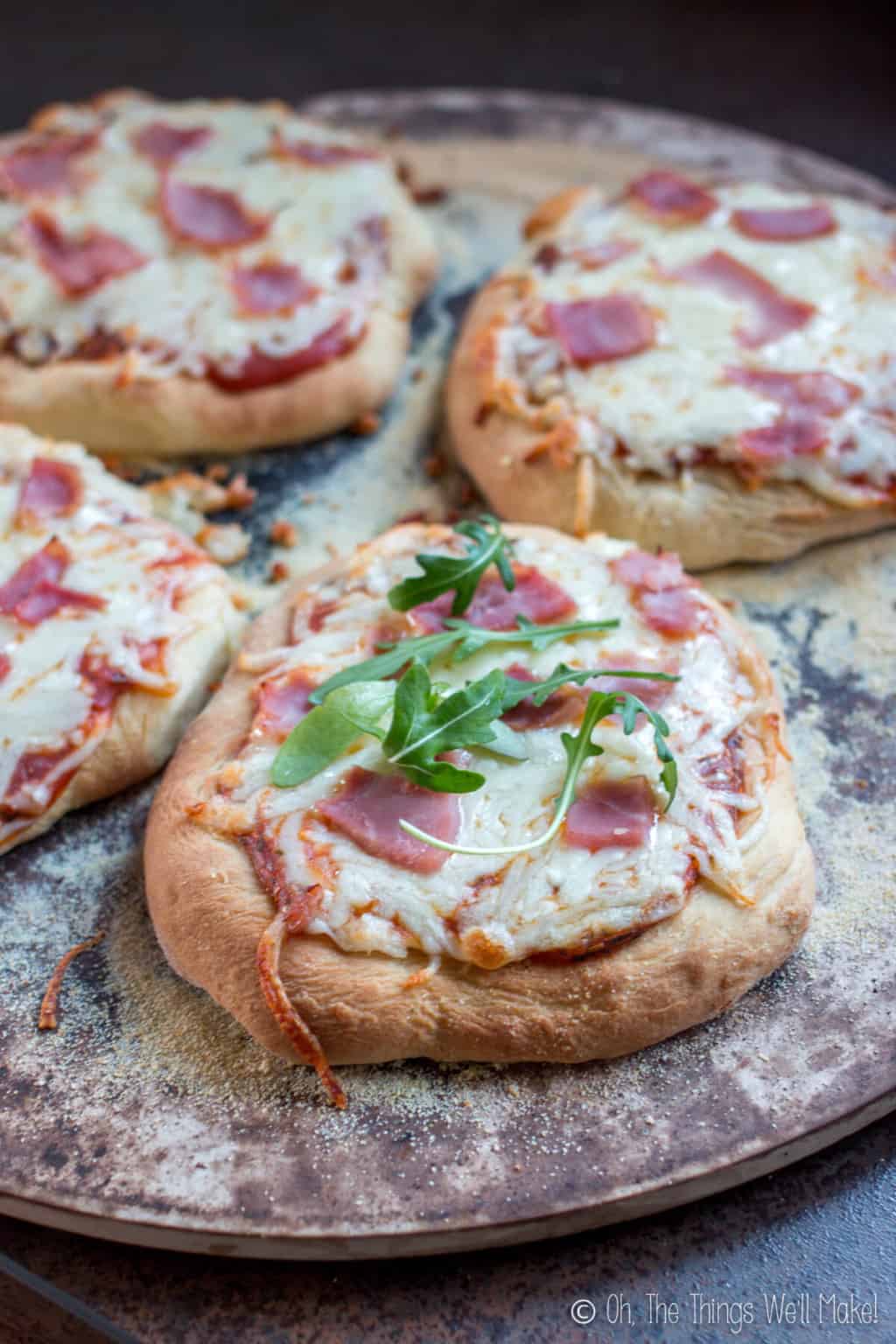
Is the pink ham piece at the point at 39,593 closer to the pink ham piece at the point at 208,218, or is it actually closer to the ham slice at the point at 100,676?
the ham slice at the point at 100,676

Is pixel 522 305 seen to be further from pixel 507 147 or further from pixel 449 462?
pixel 507 147

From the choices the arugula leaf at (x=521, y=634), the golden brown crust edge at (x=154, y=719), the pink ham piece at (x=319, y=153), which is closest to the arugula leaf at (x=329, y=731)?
the arugula leaf at (x=521, y=634)

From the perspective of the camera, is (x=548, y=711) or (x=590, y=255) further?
(x=590, y=255)

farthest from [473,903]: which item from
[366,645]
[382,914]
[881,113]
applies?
[881,113]

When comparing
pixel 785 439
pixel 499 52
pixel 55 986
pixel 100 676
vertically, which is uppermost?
pixel 499 52

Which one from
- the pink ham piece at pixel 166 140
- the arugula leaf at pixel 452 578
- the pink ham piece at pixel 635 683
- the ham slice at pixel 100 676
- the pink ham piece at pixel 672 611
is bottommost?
the ham slice at pixel 100 676

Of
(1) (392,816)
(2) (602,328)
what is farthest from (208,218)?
(1) (392,816)

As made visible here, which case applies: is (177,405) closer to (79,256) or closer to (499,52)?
(79,256)
